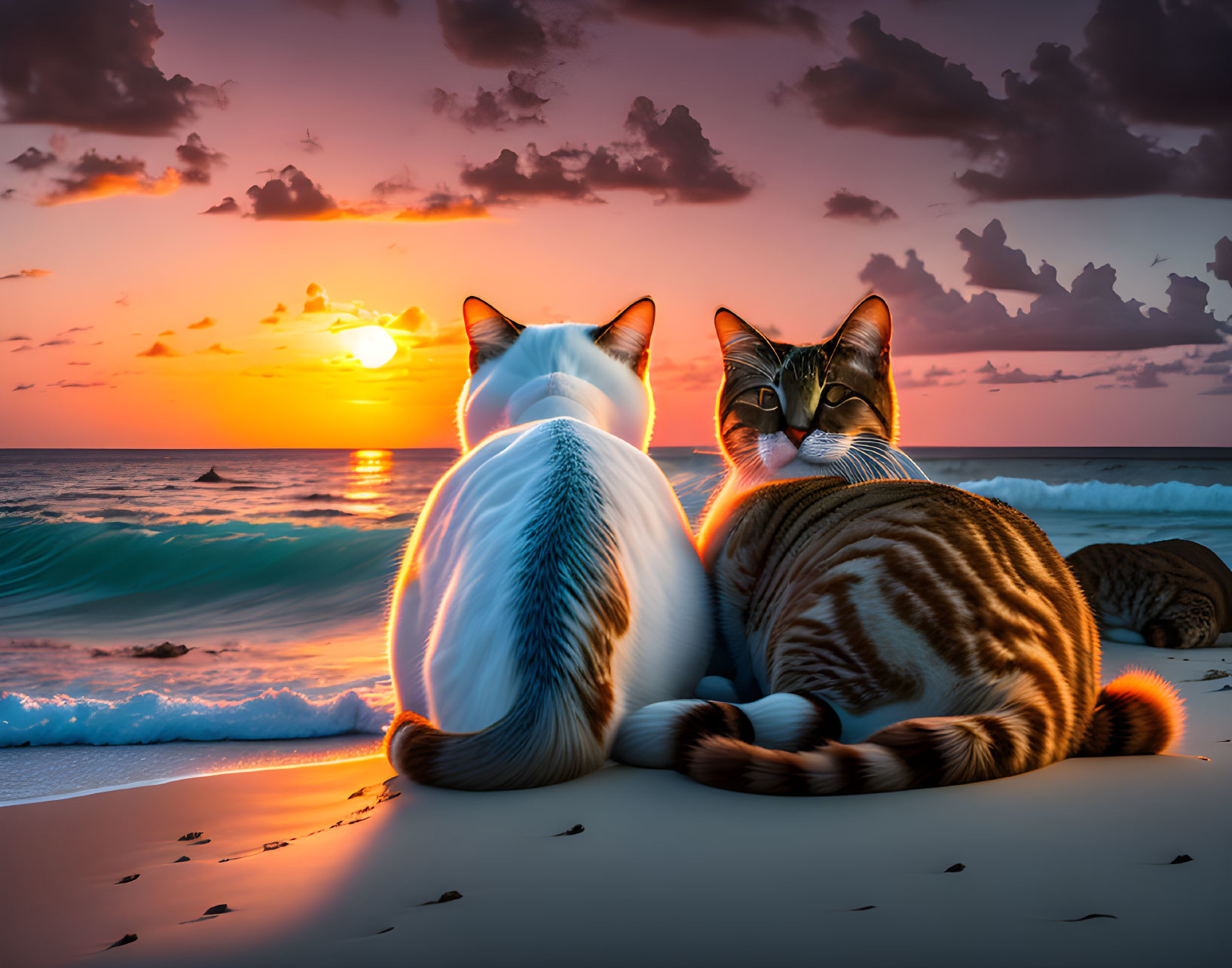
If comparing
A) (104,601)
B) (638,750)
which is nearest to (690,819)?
(638,750)

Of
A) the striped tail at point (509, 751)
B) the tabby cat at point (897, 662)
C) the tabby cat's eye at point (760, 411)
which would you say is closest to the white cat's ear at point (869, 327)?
the tabby cat's eye at point (760, 411)

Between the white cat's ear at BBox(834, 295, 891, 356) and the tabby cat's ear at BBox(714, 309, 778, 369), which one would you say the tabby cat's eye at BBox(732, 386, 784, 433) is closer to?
the tabby cat's ear at BBox(714, 309, 778, 369)

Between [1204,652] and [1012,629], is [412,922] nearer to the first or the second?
[1012,629]

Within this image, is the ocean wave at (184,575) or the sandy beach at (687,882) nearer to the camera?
the sandy beach at (687,882)

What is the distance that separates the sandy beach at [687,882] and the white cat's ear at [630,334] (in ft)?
5.37

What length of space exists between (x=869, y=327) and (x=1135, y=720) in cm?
164

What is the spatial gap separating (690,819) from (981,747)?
557 millimetres

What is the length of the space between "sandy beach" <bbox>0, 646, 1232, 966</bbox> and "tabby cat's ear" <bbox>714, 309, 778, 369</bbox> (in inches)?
72.0

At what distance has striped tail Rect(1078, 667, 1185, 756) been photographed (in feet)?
5.35

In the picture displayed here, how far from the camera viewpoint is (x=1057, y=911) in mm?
972

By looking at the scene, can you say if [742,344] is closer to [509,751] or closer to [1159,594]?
[509,751]

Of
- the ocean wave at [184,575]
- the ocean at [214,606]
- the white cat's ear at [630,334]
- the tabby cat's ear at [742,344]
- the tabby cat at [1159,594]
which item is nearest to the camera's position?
the white cat's ear at [630,334]

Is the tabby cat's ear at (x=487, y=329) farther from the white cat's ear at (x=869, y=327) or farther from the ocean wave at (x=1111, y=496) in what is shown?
the ocean wave at (x=1111, y=496)

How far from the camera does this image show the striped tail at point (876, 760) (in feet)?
4.36
